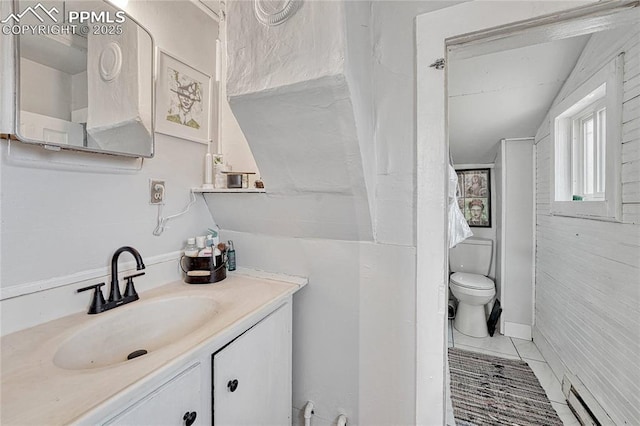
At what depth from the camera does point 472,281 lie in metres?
2.44

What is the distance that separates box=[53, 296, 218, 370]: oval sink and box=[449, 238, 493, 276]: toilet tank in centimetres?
254

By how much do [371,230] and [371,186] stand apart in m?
0.18

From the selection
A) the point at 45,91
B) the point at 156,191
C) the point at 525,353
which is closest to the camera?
the point at 45,91

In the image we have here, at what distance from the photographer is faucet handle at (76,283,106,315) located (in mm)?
914

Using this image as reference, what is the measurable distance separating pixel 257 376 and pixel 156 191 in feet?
2.83

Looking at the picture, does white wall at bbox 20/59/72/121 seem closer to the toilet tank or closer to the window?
the window

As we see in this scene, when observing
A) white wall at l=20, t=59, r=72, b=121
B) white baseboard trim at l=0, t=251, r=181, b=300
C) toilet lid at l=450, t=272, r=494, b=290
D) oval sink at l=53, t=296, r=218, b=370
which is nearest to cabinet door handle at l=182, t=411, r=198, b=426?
oval sink at l=53, t=296, r=218, b=370

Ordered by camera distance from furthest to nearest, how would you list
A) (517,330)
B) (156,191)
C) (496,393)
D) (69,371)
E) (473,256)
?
(473,256), (517,330), (496,393), (156,191), (69,371)

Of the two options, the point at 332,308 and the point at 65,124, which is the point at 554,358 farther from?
the point at 65,124

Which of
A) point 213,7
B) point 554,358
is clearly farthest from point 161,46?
point 554,358

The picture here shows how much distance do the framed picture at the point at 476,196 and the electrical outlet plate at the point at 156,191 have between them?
2784mm

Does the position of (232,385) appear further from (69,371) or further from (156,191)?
(156,191)

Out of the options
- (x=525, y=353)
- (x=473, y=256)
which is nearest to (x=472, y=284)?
(x=473, y=256)

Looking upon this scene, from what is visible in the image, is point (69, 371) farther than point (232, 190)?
No
